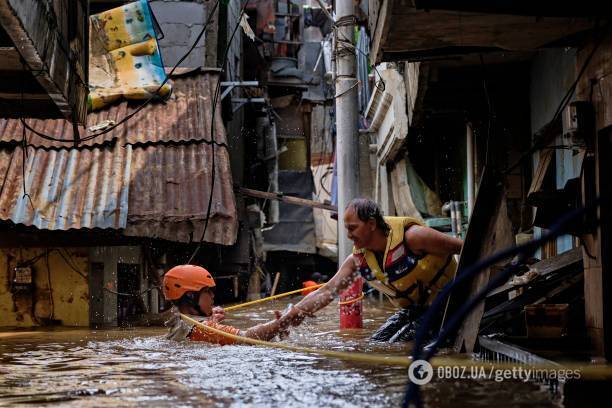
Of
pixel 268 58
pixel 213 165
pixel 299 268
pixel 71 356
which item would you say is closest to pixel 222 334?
pixel 71 356

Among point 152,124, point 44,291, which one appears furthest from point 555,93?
point 44,291

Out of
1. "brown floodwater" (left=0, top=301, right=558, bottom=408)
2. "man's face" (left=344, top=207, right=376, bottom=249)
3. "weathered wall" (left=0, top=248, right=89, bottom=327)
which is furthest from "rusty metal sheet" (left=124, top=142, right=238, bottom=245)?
"man's face" (left=344, top=207, right=376, bottom=249)

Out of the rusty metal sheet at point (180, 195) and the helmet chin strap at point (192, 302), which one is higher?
the rusty metal sheet at point (180, 195)

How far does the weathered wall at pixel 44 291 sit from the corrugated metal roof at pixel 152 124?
6.51ft

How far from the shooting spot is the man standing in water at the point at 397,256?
7320mm

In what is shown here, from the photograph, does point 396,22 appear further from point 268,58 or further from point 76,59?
point 268,58

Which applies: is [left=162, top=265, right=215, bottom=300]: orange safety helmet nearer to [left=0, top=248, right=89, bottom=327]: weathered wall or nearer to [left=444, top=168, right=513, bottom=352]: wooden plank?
[left=444, top=168, right=513, bottom=352]: wooden plank

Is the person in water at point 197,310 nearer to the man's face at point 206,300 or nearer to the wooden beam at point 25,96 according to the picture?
the man's face at point 206,300

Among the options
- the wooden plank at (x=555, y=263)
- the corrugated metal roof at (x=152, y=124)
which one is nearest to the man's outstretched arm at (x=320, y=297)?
the wooden plank at (x=555, y=263)

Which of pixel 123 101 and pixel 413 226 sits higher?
pixel 123 101

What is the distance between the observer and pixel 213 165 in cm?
1230

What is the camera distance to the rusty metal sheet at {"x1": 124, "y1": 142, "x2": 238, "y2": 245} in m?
11.6

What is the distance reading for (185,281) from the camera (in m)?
7.91

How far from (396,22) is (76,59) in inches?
200
